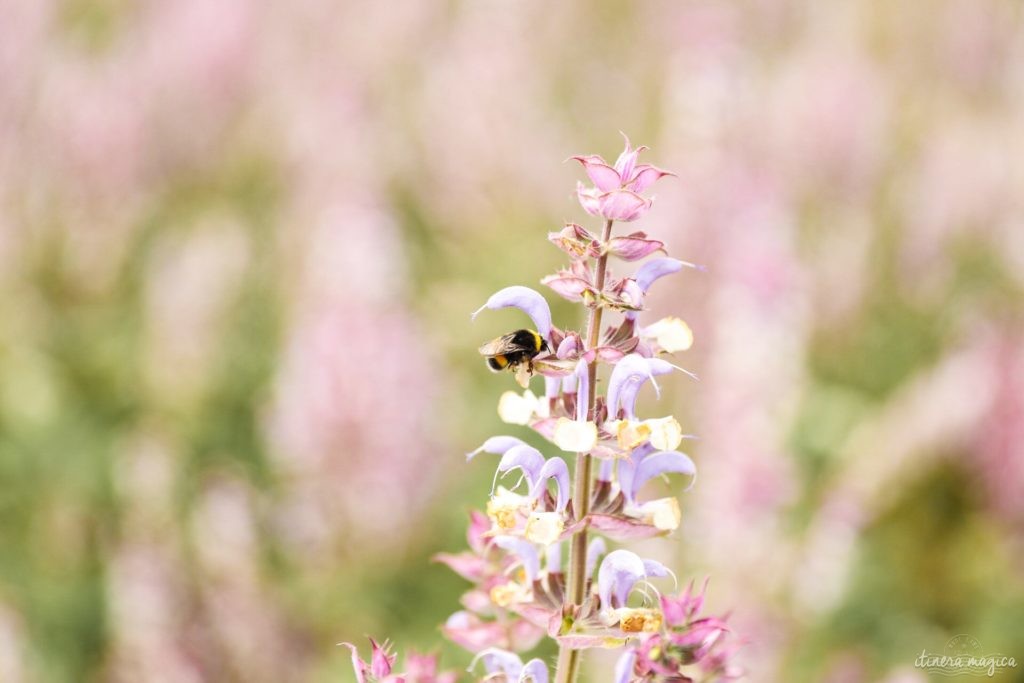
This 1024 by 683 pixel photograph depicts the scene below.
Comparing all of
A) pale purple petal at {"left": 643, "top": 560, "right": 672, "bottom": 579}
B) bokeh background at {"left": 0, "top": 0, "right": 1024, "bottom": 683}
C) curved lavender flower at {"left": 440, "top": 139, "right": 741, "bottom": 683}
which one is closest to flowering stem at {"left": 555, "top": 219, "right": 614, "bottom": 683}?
curved lavender flower at {"left": 440, "top": 139, "right": 741, "bottom": 683}

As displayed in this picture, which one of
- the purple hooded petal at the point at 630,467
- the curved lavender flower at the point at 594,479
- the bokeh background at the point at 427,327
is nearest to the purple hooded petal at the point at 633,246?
the curved lavender flower at the point at 594,479

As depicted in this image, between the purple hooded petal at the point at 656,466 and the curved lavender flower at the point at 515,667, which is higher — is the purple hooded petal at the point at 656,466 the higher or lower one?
the higher one

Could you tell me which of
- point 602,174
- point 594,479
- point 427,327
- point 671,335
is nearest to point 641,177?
point 602,174

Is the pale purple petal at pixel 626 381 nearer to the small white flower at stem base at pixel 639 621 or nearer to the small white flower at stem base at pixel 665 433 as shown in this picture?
the small white flower at stem base at pixel 665 433

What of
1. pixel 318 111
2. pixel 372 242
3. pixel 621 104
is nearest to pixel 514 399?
pixel 372 242

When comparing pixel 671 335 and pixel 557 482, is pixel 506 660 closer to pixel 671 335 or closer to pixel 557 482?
pixel 557 482

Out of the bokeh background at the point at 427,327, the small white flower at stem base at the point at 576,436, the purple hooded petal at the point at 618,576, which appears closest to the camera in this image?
the small white flower at stem base at the point at 576,436

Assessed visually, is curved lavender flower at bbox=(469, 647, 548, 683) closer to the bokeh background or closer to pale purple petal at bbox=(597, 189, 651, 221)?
pale purple petal at bbox=(597, 189, 651, 221)
